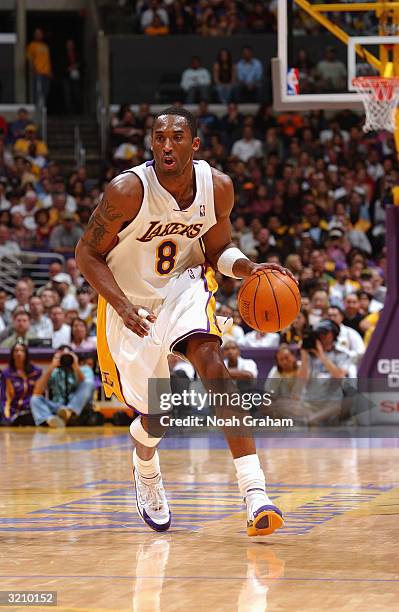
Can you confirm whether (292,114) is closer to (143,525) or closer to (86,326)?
(86,326)

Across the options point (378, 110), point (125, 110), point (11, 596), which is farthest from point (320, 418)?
point (125, 110)

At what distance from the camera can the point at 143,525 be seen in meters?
6.01

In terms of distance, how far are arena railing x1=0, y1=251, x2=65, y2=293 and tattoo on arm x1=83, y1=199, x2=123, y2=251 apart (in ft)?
38.2

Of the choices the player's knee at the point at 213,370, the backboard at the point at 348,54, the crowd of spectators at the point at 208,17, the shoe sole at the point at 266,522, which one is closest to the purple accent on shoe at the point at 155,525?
the shoe sole at the point at 266,522

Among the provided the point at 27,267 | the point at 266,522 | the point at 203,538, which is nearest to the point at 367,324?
the point at 27,267

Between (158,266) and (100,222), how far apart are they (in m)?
0.38

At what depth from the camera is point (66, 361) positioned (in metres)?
13.5

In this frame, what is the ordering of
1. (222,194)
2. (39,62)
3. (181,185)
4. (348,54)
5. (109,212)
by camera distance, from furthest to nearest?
(39,62) < (348,54) < (222,194) < (181,185) < (109,212)

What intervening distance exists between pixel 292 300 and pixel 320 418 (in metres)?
7.31

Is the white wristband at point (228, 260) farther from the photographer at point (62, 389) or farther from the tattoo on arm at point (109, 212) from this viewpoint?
the photographer at point (62, 389)

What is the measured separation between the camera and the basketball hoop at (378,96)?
11.7 metres

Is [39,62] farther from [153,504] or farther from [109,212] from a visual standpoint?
[153,504]

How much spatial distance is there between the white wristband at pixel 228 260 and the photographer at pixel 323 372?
6.85 meters

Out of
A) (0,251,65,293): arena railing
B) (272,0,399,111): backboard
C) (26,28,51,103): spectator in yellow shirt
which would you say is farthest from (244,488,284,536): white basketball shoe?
(26,28,51,103): spectator in yellow shirt
